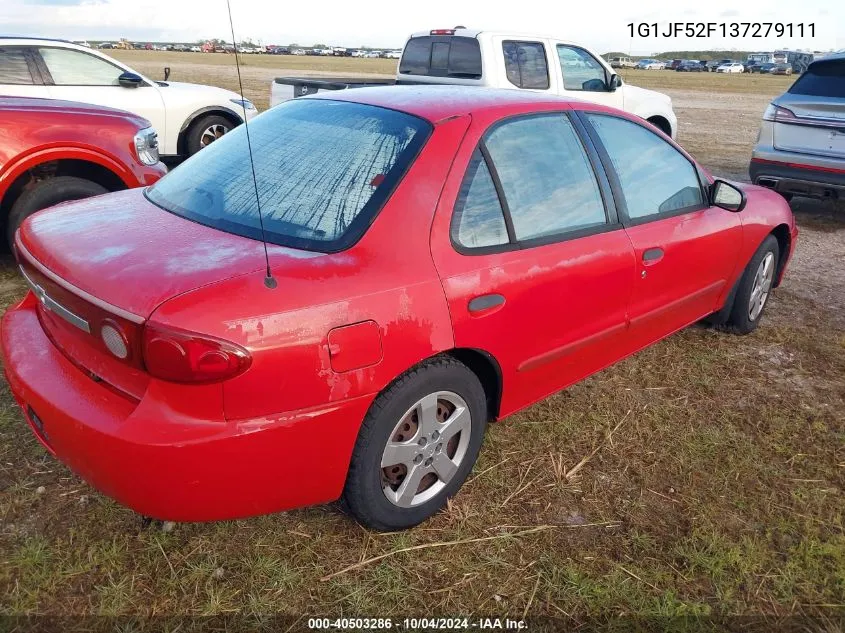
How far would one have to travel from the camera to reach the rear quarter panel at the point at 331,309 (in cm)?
192

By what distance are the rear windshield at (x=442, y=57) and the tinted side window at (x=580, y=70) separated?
1296mm

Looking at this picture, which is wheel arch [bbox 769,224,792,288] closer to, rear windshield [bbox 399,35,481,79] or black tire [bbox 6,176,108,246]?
black tire [bbox 6,176,108,246]

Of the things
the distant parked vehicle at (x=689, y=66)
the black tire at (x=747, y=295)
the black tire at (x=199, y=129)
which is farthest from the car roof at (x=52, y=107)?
the distant parked vehicle at (x=689, y=66)

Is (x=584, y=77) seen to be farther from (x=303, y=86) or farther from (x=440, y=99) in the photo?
(x=440, y=99)

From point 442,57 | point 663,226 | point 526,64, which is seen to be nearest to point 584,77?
point 526,64

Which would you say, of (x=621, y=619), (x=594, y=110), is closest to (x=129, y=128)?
(x=594, y=110)

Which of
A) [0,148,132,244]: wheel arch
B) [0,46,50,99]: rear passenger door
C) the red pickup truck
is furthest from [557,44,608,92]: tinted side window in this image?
[0,46,50,99]: rear passenger door

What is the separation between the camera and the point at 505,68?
8.43 meters

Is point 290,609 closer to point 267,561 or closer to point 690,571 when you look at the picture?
point 267,561

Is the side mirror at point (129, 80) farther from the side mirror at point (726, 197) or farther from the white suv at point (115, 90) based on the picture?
the side mirror at point (726, 197)

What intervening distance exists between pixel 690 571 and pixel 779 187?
250 inches

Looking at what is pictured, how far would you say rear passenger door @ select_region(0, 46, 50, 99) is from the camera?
271 inches

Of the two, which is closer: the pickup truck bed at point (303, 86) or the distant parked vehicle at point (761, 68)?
the pickup truck bed at point (303, 86)

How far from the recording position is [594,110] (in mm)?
3229
